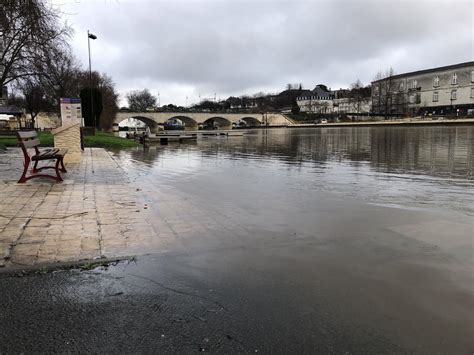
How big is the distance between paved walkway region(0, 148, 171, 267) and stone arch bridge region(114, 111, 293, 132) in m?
77.4

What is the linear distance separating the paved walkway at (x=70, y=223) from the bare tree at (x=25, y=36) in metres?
3.96

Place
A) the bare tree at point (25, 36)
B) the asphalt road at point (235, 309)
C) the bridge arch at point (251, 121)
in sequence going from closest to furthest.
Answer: the asphalt road at point (235, 309)
the bare tree at point (25, 36)
the bridge arch at point (251, 121)

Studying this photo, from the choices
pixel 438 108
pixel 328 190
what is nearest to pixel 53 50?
pixel 328 190

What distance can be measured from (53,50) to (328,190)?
15.8 m

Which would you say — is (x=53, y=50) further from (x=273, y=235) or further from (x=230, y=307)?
(x=230, y=307)

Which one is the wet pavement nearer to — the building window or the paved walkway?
the paved walkway

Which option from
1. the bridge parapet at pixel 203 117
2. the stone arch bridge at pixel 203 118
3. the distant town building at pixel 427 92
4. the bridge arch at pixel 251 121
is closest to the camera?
the bridge parapet at pixel 203 117

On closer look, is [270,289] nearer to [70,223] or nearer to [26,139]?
[70,223]

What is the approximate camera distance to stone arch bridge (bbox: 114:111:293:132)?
105m

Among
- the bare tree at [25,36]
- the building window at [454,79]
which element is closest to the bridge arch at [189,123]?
the building window at [454,79]

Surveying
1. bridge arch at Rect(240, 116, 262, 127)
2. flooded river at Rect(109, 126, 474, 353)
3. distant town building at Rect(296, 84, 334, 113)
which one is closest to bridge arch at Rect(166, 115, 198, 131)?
bridge arch at Rect(240, 116, 262, 127)

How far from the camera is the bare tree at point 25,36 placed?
30.7 feet

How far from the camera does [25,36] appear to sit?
13734 millimetres

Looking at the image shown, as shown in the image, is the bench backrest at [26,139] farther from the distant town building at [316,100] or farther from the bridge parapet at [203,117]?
the distant town building at [316,100]
